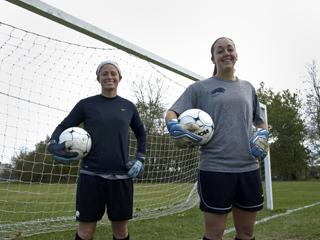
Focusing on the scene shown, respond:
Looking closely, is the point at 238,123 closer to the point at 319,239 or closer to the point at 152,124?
the point at 319,239

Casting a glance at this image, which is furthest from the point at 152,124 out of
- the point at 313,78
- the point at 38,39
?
the point at 313,78

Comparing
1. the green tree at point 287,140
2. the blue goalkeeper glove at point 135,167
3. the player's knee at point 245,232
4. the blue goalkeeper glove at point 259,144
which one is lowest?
the player's knee at point 245,232

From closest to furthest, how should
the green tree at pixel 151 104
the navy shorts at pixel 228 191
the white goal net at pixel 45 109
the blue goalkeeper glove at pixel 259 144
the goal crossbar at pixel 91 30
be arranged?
1. the navy shorts at pixel 228 191
2. the blue goalkeeper glove at pixel 259 144
3. the goal crossbar at pixel 91 30
4. the white goal net at pixel 45 109
5. the green tree at pixel 151 104

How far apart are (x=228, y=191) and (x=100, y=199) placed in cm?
98

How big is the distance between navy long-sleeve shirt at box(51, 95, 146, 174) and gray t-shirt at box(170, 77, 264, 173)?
0.54 m

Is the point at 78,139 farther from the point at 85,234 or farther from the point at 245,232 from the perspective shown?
the point at 245,232

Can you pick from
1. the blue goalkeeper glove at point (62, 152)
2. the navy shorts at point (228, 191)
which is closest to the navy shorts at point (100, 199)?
the blue goalkeeper glove at point (62, 152)

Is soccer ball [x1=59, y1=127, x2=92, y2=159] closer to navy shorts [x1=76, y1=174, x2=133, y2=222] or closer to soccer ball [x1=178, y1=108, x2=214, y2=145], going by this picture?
navy shorts [x1=76, y1=174, x2=133, y2=222]

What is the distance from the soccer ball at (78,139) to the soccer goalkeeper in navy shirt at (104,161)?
0.14ft

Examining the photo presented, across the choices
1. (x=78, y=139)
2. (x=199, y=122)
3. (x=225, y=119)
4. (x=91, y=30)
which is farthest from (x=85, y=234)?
(x=91, y=30)

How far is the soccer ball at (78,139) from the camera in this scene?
10.3ft

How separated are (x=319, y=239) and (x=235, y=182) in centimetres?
260

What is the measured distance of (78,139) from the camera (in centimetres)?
313

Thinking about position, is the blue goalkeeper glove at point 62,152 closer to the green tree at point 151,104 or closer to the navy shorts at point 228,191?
the navy shorts at point 228,191
